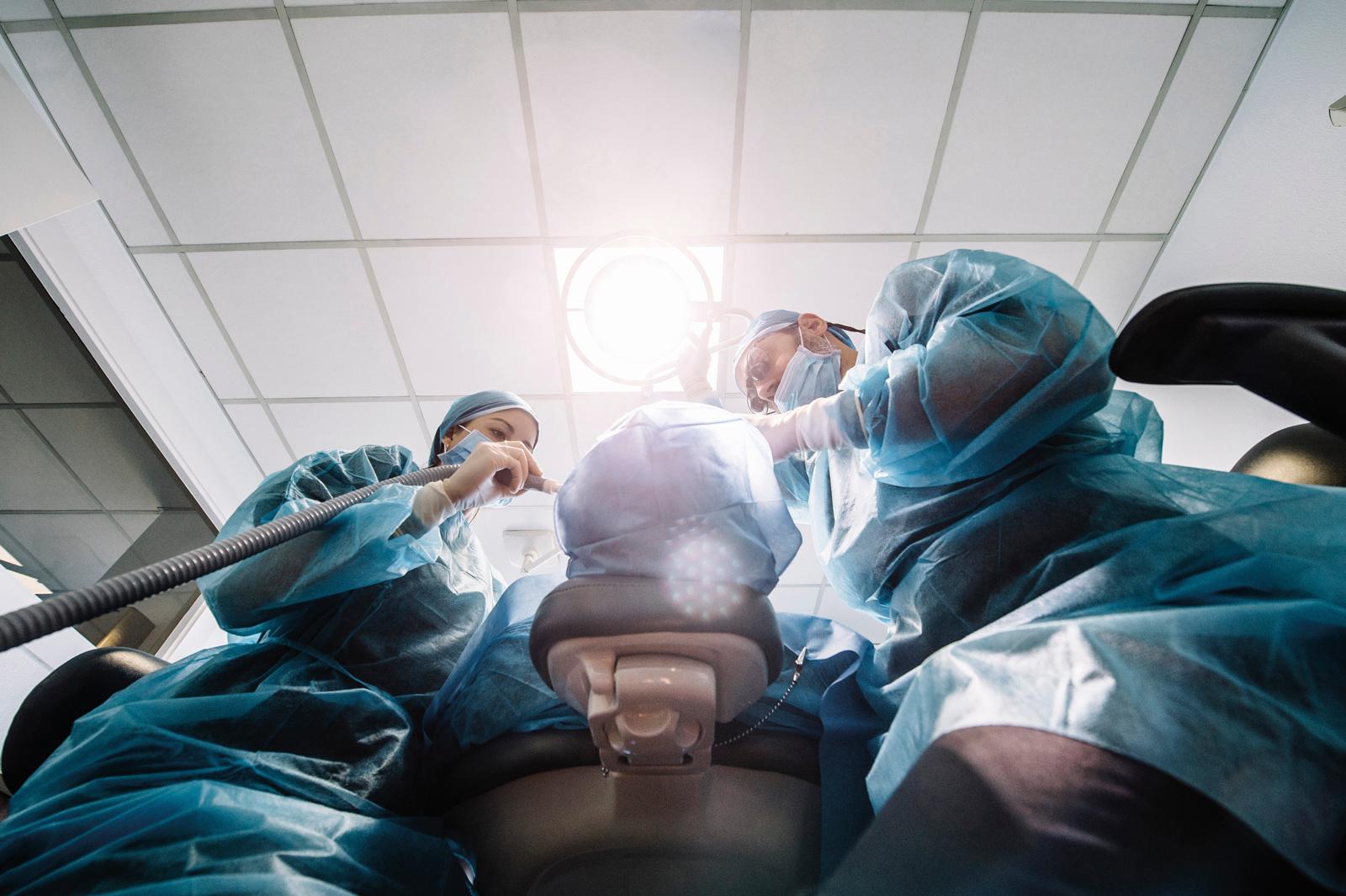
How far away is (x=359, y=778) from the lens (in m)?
0.63

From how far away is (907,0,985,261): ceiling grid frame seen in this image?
135cm

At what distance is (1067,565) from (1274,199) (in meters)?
1.67

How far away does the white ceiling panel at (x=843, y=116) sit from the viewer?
4.47 ft

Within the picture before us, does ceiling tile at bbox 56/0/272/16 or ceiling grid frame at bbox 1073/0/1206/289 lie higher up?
ceiling tile at bbox 56/0/272/16

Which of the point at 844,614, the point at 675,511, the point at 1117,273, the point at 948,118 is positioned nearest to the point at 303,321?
the point at 675,511

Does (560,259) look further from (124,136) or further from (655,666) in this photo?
(655,666)

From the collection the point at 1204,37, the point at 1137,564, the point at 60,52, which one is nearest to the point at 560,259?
the point at 60,52

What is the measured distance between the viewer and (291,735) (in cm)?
65

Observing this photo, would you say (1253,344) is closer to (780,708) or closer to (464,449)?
(780,708)

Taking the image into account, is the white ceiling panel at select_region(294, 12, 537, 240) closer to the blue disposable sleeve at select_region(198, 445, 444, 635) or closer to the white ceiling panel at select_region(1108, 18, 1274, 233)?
the blue disposable sleeve at select_region(198, 445, 444, 635)

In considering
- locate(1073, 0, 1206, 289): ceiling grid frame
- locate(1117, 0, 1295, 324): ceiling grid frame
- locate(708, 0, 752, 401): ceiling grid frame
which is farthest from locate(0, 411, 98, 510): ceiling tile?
locate(1073, 0, 1206, 289): ceiling grid frame

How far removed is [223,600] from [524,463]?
591 mm

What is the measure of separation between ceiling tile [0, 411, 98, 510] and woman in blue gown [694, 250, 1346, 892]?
9.24ft

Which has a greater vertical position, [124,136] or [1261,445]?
[124,136]
